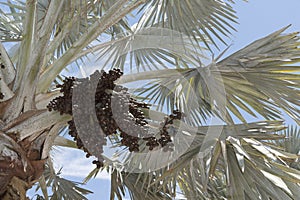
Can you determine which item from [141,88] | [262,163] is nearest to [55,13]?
[141,88]

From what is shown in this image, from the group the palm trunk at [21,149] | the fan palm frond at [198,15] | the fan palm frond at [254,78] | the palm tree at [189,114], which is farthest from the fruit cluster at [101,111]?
the fan palm frond at [198,15]

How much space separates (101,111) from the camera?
2.31 meters

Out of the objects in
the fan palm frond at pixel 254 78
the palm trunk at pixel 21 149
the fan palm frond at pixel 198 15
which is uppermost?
the fan palm frond at pixel 198 15

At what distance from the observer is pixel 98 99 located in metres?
2.38

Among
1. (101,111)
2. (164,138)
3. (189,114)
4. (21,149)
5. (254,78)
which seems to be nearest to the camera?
(101,111)

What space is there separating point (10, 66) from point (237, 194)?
161 centimetres

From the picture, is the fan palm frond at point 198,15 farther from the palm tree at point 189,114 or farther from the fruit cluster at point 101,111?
the fruit cluster at point 101,111

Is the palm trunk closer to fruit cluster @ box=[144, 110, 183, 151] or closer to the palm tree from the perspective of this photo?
the palm tree

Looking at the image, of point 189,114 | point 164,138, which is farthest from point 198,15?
point 164,138

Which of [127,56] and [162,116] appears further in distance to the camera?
[127,56]

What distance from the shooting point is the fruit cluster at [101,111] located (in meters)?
2.30

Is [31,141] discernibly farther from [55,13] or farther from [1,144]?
[55,13]

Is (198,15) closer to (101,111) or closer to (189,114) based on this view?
(189,114)

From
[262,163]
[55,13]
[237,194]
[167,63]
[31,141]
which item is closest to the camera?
[237,194]
